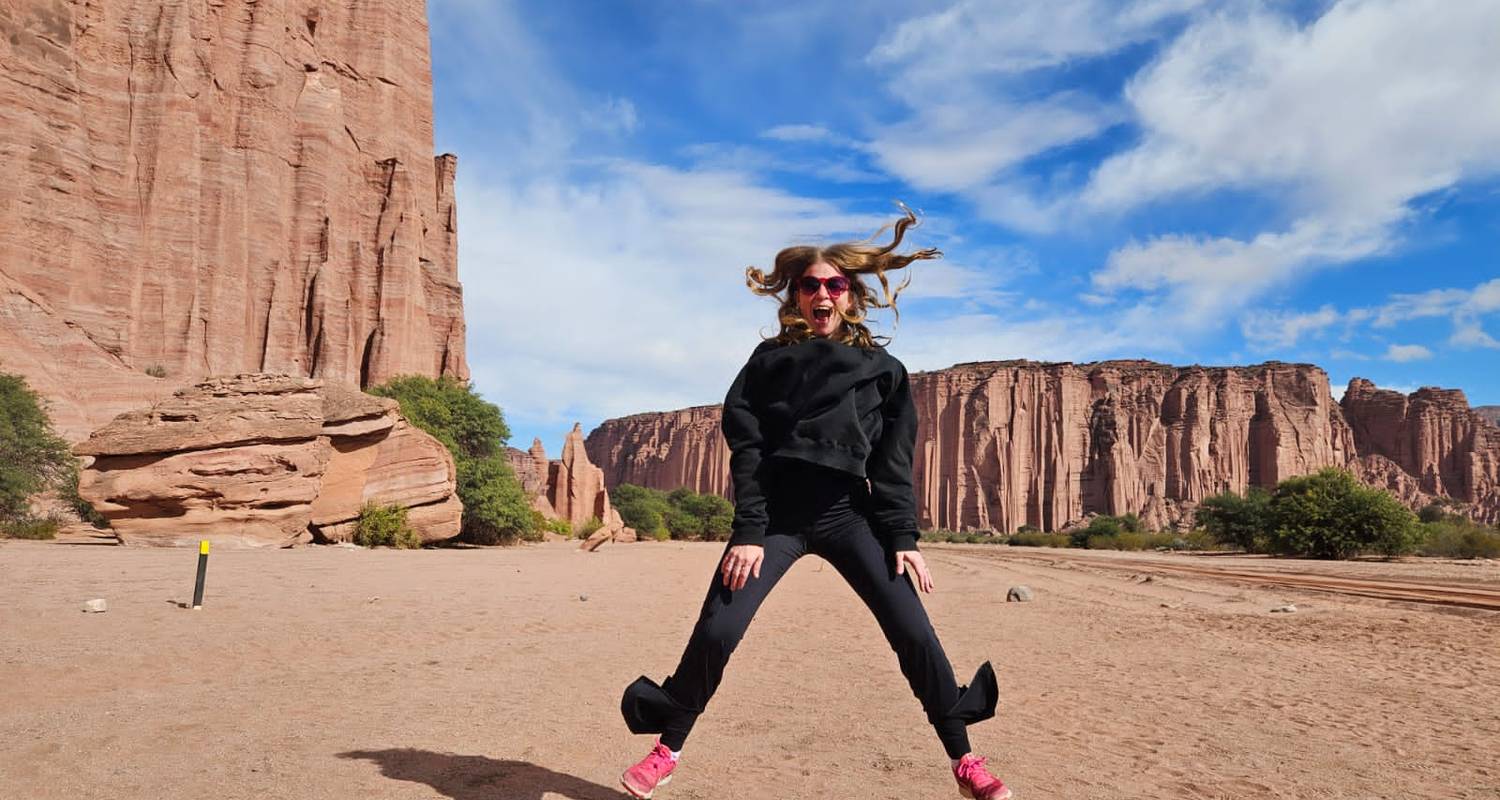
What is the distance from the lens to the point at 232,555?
1605 cm

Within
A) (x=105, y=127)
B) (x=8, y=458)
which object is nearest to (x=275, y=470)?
(x=8, y=458)

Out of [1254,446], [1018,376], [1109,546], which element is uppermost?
[1018,376]

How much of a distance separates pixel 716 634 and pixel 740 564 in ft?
0.87

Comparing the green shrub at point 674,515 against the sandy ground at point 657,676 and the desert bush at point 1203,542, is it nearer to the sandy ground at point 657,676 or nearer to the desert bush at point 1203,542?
the desert bush at point 1203,542

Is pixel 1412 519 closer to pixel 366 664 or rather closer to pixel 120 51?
pixel 366 664

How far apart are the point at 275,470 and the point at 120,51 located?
3509 cm

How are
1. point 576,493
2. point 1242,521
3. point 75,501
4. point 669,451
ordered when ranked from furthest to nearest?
A: point 669,451 < point 576,493 < point 1242,521 < point 75,501

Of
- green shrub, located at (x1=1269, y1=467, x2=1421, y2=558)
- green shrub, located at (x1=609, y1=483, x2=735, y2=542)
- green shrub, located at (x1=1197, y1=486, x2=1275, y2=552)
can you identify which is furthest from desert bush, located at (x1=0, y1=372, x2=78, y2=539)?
green shrub, located at (x1=1197, y1=486, x2=1275, y2=552)

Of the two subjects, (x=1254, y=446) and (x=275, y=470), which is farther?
(x=1254, y=446)

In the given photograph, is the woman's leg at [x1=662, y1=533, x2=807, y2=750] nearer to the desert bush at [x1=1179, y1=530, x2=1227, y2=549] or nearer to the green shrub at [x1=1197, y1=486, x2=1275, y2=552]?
the green shrub at [x1=1197, y1=486, x2=1275, y2=552]

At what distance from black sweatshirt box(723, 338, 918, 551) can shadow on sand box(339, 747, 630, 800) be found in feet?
4.72

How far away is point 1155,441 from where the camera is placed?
323ft

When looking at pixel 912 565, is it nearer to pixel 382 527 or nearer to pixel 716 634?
pixel 716 634

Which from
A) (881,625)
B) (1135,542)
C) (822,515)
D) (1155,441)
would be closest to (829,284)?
(822,515)
